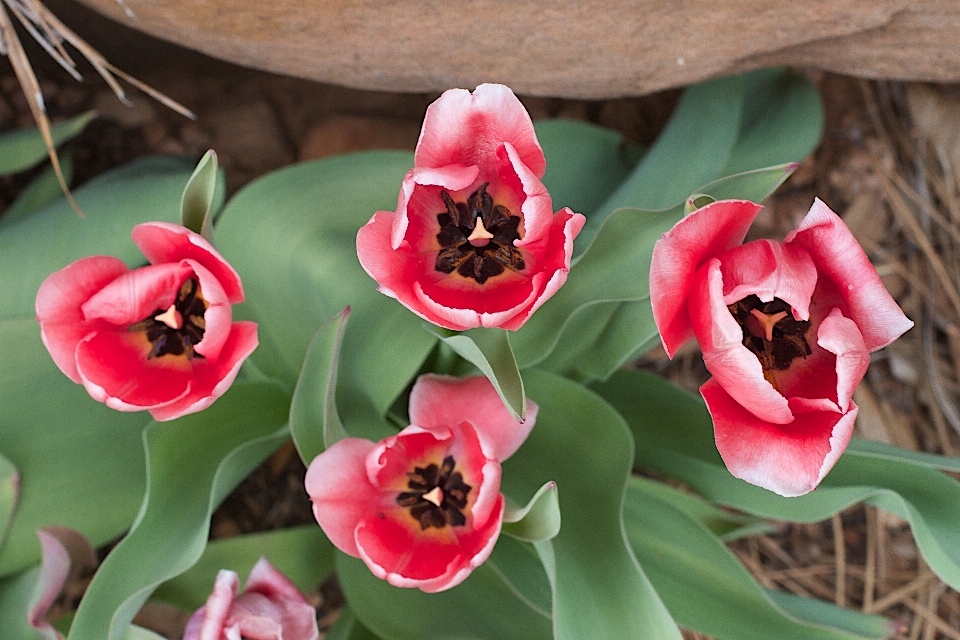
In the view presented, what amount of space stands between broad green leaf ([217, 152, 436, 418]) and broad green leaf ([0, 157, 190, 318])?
0.37 ft

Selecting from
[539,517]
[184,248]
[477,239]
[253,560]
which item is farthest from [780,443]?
[253,560]

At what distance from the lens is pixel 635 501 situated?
913 millimetres

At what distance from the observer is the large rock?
931 millimetres

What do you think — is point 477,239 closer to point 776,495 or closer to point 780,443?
point 780,443

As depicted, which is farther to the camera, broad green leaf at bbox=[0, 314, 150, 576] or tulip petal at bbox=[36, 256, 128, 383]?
broad green leaf at bbox=[0, 314, 150, 576]

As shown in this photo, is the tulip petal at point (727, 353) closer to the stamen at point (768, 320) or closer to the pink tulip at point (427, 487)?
the stamen at point (768, 320)

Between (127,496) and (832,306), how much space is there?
75cm

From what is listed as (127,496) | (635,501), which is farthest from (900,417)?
(127,496)

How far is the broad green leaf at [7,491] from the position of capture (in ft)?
2.65

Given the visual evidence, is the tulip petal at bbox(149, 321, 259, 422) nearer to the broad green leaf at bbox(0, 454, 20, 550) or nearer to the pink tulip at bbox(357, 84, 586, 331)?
the pink tulip at bbox(357, 84, 586, 331)

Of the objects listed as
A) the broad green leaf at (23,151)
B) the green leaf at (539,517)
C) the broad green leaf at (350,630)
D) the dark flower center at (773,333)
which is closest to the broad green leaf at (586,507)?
the green leaf at (539,517)

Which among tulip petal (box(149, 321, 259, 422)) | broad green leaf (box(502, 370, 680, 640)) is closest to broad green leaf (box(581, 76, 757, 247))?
broad green leaf (box(502, 370, 680, 640))

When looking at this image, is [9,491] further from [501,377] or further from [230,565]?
[501,377]

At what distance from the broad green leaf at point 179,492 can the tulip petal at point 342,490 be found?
0.40 ft
